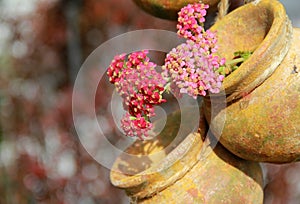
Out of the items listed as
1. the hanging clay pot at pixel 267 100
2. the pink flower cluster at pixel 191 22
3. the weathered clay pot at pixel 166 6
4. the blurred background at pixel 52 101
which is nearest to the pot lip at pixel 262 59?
the hanging clay pot at pixel 267 100

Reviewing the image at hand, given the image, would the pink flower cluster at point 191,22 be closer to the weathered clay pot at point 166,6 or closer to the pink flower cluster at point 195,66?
the pink flower cluster at point 195,66

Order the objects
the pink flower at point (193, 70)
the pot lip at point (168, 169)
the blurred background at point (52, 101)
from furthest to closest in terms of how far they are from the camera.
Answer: the blurred background at point (52, 101) < the pot lip at point (168, 169) < the pink flower at point (193, 70)

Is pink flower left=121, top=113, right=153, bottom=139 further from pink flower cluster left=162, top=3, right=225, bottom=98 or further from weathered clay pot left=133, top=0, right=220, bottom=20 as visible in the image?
weathered clay pot left=133, top=0, right=220, bottom=20

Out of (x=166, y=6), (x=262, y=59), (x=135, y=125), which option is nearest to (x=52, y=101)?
(x=166, y=6)

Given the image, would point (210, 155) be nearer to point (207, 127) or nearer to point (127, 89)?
point (207, 127)

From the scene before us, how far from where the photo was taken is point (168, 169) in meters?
1.21

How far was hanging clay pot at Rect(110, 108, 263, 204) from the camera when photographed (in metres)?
1.21

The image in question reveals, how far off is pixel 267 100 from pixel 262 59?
9 centimetres

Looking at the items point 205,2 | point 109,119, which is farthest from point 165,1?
point 109,119

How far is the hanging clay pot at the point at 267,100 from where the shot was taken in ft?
3.56

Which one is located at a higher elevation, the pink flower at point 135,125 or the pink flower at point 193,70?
the pink flower at point 193,70

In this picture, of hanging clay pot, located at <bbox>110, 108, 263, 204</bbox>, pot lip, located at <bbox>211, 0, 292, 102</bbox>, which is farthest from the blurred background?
pot lip, located at <bbox>211, 0, 292, 102</bbox>

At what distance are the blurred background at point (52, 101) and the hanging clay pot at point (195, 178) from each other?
1.76 m

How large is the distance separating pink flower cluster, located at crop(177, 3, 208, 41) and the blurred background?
6.43 ft
